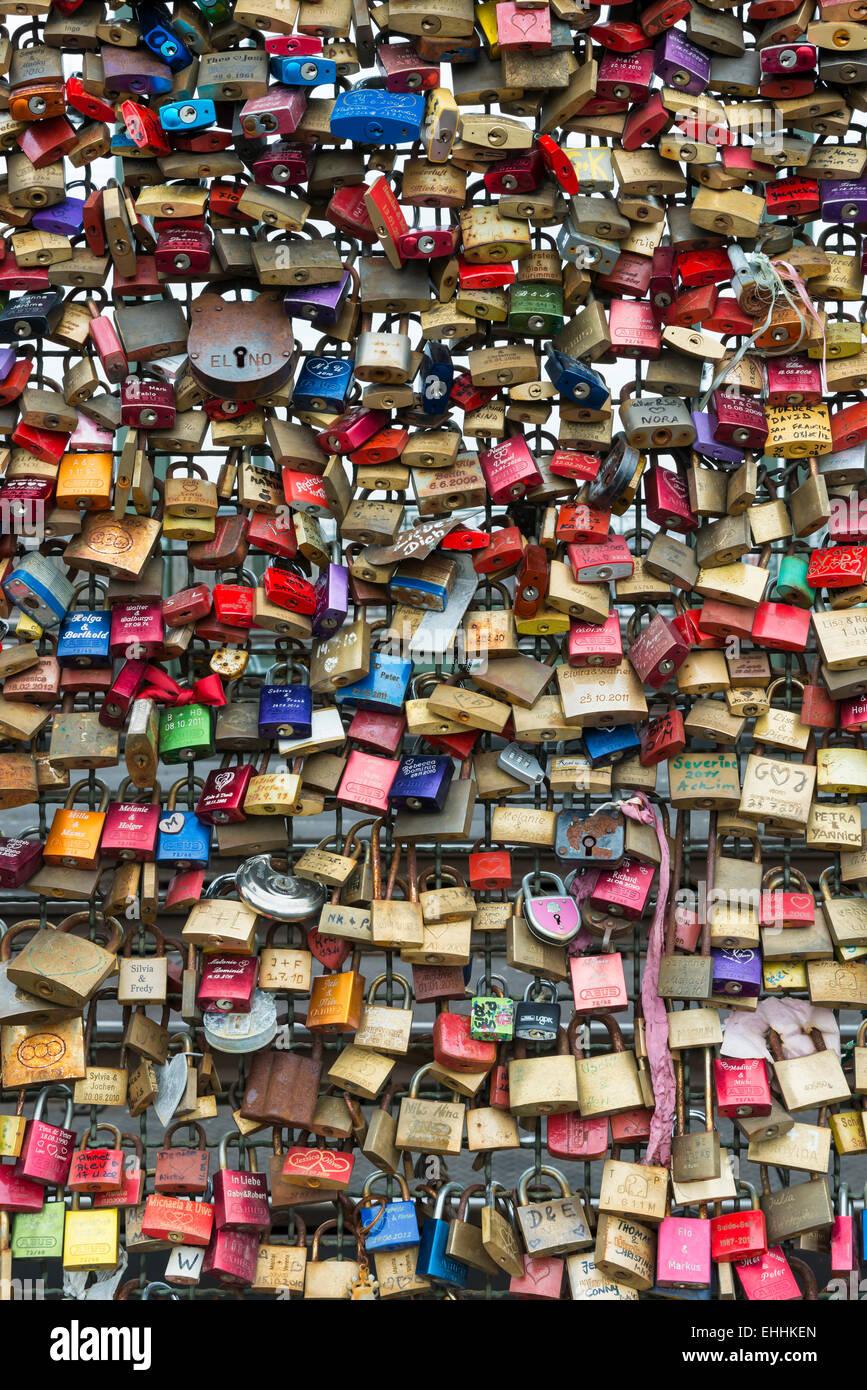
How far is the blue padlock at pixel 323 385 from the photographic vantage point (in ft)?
9.55

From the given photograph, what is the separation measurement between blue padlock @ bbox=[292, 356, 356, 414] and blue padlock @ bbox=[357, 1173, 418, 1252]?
166cm

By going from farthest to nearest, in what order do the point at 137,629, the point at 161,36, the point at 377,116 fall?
1. the point at 137,629
2. the point at 161,36
3. the point at 377,116

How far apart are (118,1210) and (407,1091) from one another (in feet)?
2.27

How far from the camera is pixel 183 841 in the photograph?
9.66 ft

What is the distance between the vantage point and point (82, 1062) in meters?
2.94

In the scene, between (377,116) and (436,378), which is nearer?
(377,116)

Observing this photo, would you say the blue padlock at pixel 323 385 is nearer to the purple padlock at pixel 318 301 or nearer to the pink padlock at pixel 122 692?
the purple padlock at pixel 318 301

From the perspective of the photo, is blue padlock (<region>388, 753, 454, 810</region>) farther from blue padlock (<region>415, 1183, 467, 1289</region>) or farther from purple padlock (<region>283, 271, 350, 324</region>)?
purple padlock (<region>283, 271, 350, 324</region>)

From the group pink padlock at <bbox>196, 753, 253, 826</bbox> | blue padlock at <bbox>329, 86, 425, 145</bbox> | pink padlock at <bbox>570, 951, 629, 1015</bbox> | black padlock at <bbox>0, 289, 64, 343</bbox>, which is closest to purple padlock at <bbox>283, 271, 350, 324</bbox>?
blue padlock at <bbox>329, 86, 425, 145</bbox>

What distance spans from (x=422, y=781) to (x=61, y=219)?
1.43m

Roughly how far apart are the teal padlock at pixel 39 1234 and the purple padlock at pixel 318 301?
6.56 ft

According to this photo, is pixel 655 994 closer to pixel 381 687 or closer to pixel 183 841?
pixel 381 687

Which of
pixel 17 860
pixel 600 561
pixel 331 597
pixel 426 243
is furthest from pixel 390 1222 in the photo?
pixel 426 243

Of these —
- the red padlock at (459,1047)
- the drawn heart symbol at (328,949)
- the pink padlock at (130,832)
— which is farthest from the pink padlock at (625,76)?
the red padlock at (459,1047)
